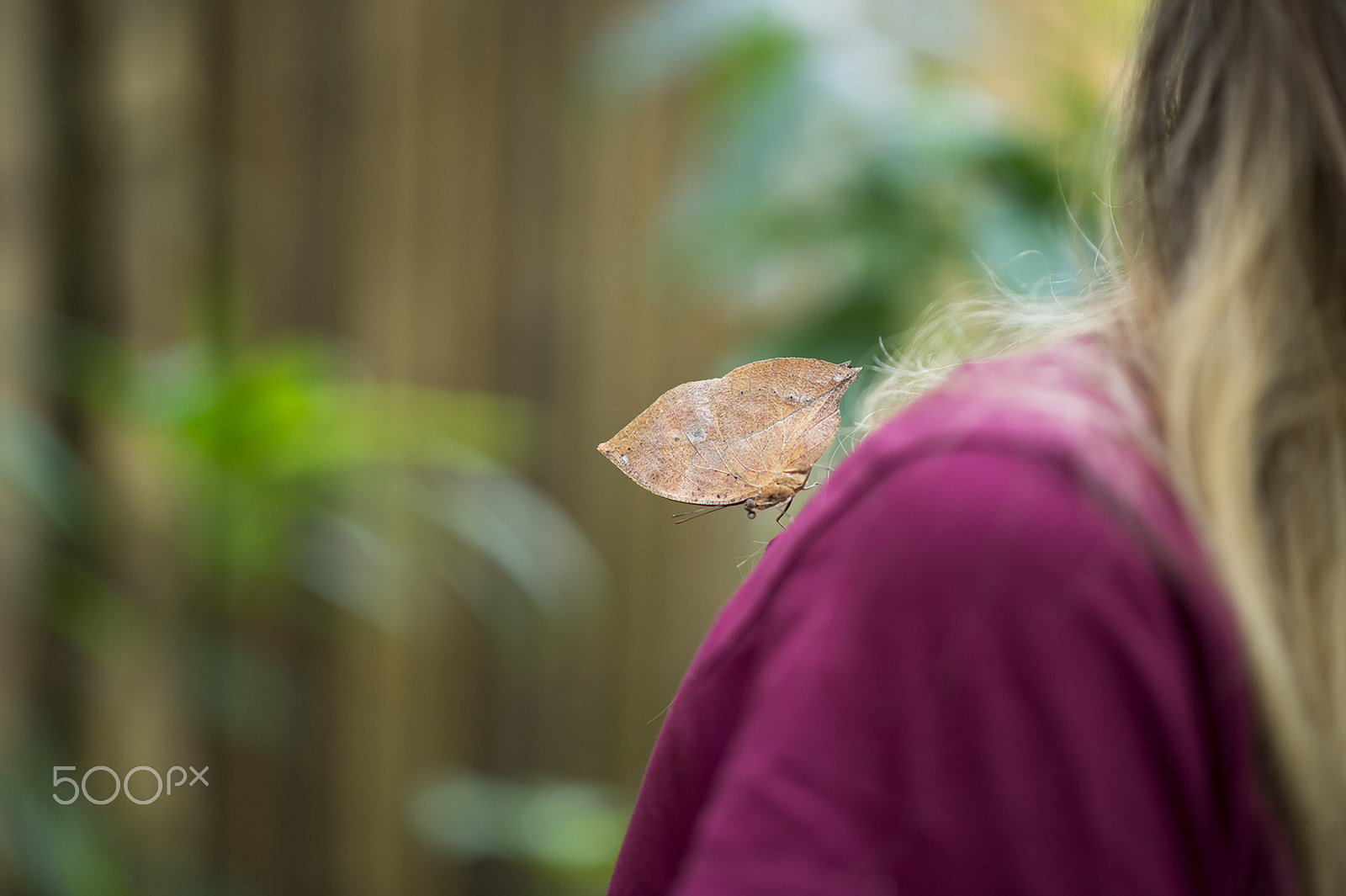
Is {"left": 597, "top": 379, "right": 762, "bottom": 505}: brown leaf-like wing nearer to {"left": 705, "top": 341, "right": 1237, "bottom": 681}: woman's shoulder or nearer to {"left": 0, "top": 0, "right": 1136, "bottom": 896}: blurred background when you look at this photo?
{"left": 705, "top": 341, "right": 1237, "bottom": 681}: woman's shoulder

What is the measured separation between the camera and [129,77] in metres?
1.40

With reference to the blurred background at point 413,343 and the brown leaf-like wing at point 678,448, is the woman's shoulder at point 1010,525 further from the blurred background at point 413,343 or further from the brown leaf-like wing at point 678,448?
the blurred background at point 413,343

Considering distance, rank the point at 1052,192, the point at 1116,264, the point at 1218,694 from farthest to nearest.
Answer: the point at 1052,192, the point at 1116,264, the point at 1218,694

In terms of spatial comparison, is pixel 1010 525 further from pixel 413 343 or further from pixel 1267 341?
pixel 413 343

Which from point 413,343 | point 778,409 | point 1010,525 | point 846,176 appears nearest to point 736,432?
point 778,409

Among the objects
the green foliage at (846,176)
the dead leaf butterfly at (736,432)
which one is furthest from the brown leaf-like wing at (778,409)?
the green foliage at (846,176)

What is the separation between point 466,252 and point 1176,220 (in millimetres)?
1483

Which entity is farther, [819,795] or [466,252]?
[466,252]

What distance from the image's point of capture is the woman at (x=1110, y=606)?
278 millimetres

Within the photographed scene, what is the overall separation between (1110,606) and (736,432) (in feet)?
0.56

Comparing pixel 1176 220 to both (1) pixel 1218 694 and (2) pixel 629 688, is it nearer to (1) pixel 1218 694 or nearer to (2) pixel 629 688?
(1) pixel 1218 694

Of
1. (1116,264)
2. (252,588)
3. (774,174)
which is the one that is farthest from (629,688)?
(1116,264)

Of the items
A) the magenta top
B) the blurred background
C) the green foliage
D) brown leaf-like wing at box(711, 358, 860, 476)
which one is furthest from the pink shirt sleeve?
the green foliage

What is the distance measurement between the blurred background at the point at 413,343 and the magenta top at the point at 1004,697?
0.26 metres
